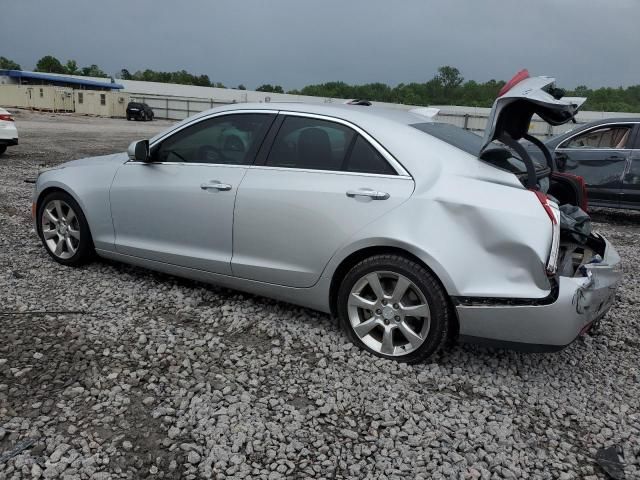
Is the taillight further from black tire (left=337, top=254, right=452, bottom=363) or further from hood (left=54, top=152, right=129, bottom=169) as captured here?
hood (left=54, top=152, right=129, bottom=169)

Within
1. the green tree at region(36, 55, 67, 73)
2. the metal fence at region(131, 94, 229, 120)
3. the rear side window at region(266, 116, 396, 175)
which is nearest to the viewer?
the rear side window at region(266, 116, 396, 175)

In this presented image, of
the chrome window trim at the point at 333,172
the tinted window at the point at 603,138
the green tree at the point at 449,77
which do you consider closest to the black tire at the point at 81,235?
the chrome window trim at the point at 333,172

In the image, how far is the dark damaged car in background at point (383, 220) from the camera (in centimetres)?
313

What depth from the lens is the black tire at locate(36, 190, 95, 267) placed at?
16.0 feet

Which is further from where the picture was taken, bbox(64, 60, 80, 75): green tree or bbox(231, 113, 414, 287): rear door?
bbox(64, 60, 80, 75): green tree

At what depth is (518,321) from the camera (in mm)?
3119

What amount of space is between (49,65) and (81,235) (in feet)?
370

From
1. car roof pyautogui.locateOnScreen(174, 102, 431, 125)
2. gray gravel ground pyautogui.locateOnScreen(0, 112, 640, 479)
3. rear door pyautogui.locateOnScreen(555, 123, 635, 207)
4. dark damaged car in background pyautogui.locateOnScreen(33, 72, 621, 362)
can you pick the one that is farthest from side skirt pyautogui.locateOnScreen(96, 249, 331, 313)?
rear door pyautogui.locateOnScreen(555, 123, 635, 207)

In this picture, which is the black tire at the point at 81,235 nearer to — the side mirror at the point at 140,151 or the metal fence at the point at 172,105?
the side mirror at the point at 140,151

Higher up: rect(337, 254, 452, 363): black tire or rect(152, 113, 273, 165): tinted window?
rect(152, 113, 273, 165): tinted window

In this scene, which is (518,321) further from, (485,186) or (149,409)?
(149,409)

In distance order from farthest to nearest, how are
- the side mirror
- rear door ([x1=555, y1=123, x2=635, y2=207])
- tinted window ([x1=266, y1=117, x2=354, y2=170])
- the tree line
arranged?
the tree line → rear door ([x1=555, y1=123, x2=635, y2=207]) → the side mirror → tinted window ([x1=266, y1=117, x2=354, y2=170])

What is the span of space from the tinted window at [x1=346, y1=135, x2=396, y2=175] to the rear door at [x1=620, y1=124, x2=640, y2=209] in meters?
6.09

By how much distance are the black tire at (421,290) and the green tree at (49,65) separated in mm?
111688
